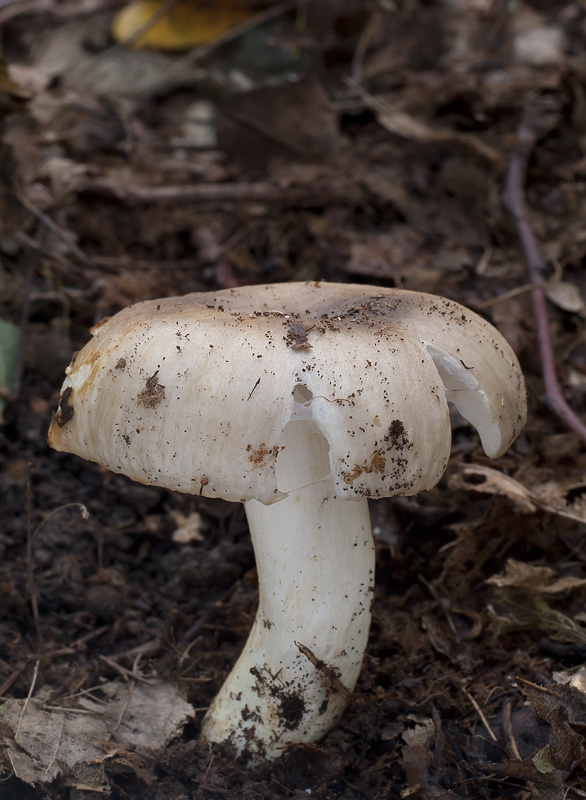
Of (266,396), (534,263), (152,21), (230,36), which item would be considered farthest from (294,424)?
(152,21)

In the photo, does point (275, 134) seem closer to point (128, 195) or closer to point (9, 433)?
point (128, 195)

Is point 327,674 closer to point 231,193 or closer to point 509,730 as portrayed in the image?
point 509,730

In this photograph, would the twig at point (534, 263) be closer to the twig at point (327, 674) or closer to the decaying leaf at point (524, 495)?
the decaying leaf at point (524, 495)

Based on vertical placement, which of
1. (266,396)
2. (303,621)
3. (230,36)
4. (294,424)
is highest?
(230,36)

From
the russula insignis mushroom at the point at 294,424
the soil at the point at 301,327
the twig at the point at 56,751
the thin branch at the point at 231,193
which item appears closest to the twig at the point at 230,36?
the soil at the point at 301,327

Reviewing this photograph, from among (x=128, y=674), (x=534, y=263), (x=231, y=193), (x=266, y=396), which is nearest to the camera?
(x=266, y=396)

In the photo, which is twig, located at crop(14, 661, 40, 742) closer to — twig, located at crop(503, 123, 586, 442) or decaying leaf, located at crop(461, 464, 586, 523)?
decaying leaf, located at crop(461, 464, 586, 523)
